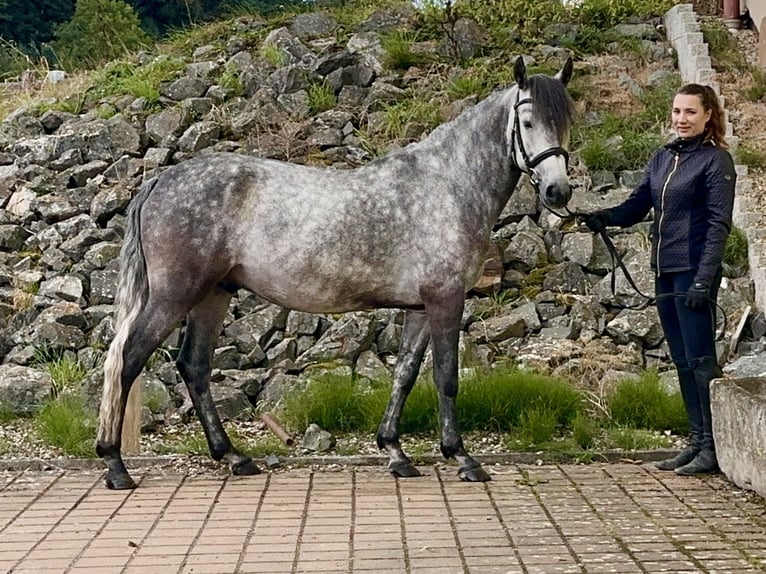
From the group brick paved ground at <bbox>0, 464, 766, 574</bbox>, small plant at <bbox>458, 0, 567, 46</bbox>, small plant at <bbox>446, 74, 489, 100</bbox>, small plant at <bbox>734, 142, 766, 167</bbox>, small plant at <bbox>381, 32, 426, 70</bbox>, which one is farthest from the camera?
small plant at <bbox>458, 0, 567, 46</bbox>

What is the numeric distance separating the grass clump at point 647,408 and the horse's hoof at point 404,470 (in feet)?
4.87

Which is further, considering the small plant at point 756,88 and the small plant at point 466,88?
the small plant at point 756,88

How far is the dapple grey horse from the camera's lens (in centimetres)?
541

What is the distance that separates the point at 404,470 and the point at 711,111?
8.27 ft

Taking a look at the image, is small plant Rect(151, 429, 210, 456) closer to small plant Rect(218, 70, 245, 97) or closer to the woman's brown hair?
the woman's brown hair

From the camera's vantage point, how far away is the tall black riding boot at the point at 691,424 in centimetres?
567

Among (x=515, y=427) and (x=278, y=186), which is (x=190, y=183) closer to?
(x=278, y=186)

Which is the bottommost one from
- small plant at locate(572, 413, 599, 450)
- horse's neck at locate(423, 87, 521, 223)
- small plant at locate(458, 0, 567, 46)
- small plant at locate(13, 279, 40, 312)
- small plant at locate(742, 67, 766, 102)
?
small plant at locate(572, 413, 599, 450)

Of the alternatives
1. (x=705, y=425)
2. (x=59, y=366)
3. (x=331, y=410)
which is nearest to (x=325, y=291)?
(x=331, y=410)

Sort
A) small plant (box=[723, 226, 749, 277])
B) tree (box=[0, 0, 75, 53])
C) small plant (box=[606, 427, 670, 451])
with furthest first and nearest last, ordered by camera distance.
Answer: tree (box=[0, 0, 75, 53])
small plant (box=[723, 226, 749, 277])
small plant (box=[606, 427, 670, 451])

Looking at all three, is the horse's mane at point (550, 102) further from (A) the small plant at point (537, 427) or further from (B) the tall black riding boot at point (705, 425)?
(A) the small plant at point (537, 427)

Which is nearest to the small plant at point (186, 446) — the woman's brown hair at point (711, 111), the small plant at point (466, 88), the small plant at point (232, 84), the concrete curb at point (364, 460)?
the concrete curb at point (364, 460)

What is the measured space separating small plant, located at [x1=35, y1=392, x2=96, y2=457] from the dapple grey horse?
70cm

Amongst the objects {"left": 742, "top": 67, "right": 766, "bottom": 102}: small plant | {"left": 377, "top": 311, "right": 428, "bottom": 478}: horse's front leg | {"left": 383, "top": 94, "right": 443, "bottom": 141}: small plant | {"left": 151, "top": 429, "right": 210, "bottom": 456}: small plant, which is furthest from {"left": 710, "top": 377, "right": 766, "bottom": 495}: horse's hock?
{"left": 742, "top": 67, "right": 766, "bottom": 102}: small plant
